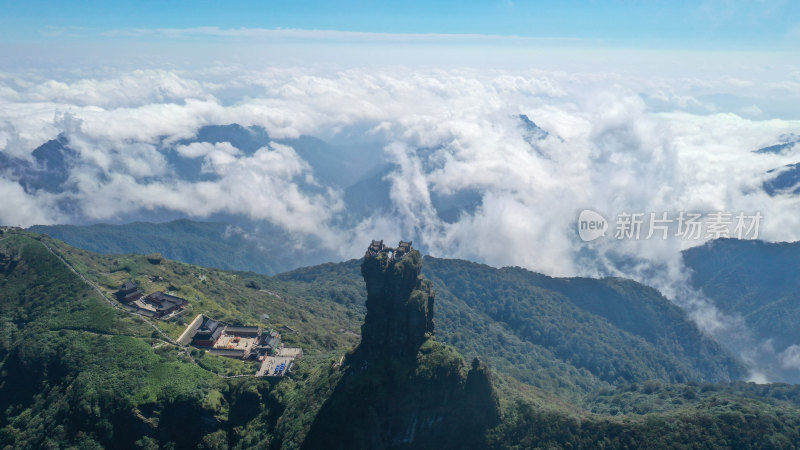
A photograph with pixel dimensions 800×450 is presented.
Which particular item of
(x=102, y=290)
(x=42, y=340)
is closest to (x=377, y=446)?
(x=42, y=340)

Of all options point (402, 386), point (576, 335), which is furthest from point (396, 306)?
point (576, 335)

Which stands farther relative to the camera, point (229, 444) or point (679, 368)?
point (679, 368)

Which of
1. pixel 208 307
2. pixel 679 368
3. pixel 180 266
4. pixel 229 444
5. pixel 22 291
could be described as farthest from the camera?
pixel 679 368

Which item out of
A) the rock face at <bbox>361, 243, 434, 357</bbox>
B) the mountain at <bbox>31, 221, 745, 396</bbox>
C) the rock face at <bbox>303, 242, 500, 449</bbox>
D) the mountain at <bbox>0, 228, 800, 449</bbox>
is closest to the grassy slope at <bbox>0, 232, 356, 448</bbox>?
the mountain at <bbox>0, 228, 800, 449</bbox>

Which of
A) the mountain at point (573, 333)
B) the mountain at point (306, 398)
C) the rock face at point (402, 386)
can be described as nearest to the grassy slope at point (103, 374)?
the mountain at point (306, 398)

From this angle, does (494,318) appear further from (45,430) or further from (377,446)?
(45,430)

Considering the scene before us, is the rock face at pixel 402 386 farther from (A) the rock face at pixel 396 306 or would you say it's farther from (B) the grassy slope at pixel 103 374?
(B) the grassy slope at pixel 103 374
